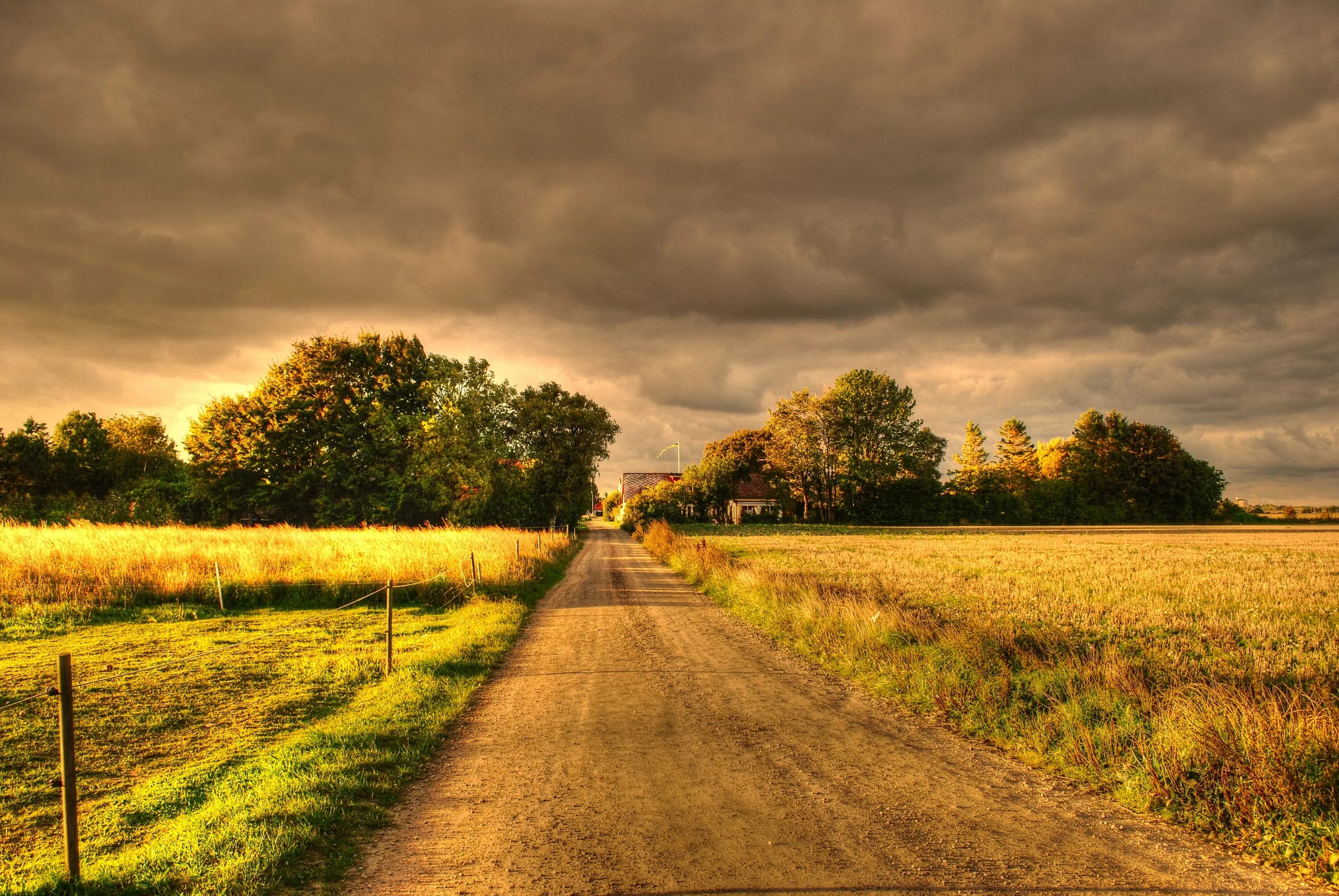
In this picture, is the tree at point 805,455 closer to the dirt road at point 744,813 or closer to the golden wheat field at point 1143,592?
the golden wheat field at point 1143,592

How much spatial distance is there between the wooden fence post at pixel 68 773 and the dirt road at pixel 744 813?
5.72ft

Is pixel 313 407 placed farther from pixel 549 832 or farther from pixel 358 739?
pixel 549 832

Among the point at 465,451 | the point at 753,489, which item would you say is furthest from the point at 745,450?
the point at 465,451

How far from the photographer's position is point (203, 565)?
708 inches

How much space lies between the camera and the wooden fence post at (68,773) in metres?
3.82

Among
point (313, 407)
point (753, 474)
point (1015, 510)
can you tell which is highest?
point (313, 407)

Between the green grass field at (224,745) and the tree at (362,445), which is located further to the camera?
the tree at (362,445)

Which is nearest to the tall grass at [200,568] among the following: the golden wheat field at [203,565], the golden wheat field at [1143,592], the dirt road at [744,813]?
the golden wheat field at [203,565]

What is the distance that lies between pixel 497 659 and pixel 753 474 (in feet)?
232

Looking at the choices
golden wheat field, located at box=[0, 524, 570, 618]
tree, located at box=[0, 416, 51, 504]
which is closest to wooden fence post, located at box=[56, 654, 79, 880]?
golden wheat field, located at box=[0, 524, 570, 618]

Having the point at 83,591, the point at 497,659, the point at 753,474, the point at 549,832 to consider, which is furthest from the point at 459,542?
the point at 753,474

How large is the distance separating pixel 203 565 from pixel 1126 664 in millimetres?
21106

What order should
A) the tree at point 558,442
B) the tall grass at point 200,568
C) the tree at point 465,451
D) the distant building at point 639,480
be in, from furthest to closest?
the distant building at point 639,480
the tree at point 558,442
the tree at point 465,451
the tall grass at point 200,568

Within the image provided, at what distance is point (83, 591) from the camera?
1580 centimetres
